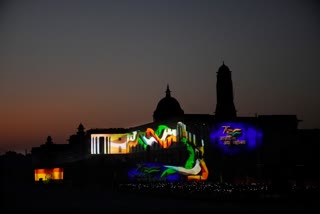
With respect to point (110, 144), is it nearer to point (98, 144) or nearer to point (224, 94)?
point (98, 144)

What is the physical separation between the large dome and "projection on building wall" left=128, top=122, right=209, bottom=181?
87.3 ft

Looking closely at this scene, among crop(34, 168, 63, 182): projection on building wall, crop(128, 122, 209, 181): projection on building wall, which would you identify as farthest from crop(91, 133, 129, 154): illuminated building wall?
crop(128, 122, 209, 181): projection on building wall

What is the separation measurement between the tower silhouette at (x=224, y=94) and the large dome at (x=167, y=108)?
1173 centimetres

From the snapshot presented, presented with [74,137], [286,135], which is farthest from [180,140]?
[74,137]

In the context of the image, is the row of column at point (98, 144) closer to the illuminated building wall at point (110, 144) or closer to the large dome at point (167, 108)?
the illuminated building wall at point (110, 144)

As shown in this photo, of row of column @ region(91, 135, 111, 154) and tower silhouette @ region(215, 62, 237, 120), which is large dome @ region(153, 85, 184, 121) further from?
row of column @ region(91, 135, 111, 154)

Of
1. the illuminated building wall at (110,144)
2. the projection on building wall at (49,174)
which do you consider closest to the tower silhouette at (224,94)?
the illuminated building wall at (110,144)

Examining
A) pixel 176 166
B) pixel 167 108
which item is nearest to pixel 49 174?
pixel 167 108

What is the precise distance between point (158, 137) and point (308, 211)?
2255 inches

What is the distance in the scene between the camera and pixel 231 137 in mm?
73688

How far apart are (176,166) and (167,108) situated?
4529cm

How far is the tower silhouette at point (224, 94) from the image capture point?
108 m

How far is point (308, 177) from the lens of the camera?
192ft

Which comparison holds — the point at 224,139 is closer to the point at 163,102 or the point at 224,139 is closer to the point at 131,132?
the point at 131,132
